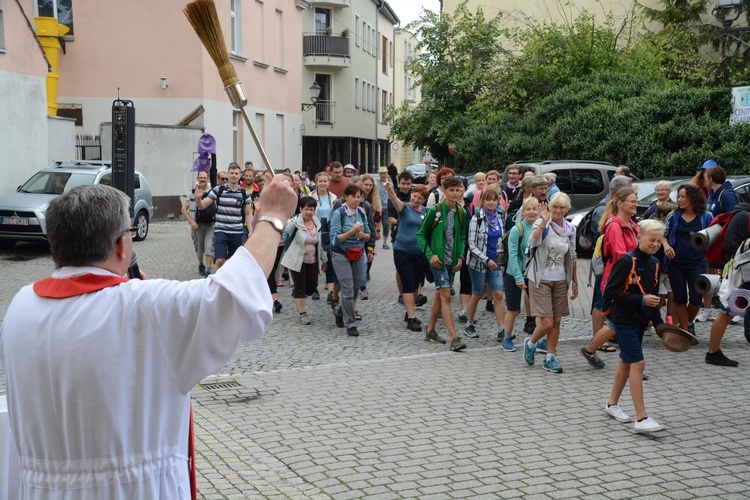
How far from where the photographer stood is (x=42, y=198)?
18469 millimetres

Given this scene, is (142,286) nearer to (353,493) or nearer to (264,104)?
(353,493)

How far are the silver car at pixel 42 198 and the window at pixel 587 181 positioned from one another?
949cm

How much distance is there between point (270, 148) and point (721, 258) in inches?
1012

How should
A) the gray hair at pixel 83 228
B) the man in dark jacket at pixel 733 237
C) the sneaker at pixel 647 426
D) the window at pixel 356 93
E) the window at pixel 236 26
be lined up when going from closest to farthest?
the gray hair at pixel 83 228
the sneaker at pixel 647 426
the man in dark jacket at pixel 733 237
the window at pixel 236 26
the window at pixel 356 93

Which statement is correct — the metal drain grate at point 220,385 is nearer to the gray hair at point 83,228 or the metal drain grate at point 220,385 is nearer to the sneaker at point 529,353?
the sneaker at point 529,353

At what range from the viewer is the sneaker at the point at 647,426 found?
20.9 feet

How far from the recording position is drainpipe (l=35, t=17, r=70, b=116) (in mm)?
25141

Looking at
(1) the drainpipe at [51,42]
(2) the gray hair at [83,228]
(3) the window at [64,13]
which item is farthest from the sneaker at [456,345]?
(3) the window at [64,13]

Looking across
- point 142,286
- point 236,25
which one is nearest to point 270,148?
point 236,25

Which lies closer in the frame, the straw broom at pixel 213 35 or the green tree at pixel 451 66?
the straw broom at pixel 213 35

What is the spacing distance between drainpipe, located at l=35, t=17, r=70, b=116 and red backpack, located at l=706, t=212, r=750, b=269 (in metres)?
20.3

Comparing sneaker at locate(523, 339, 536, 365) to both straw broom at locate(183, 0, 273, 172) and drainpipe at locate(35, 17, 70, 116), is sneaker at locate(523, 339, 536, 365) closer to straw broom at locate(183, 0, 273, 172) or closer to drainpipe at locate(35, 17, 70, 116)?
straw broom at locate(183, 0, 273, 172)

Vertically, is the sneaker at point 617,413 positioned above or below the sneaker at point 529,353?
below

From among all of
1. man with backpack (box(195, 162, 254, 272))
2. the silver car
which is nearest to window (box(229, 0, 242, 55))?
the silver car
